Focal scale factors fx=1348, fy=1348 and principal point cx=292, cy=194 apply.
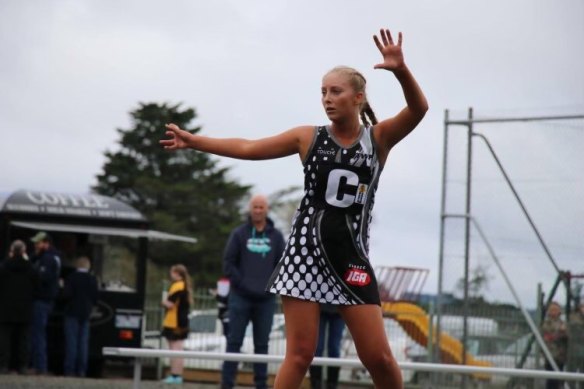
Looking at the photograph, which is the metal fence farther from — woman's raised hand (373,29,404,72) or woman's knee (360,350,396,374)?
woman's raised hand (373,29,404,72)

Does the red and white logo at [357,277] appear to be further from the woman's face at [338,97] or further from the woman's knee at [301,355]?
the woman's face at [338,97]

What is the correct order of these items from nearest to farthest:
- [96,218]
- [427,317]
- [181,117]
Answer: [427,317]
[96,218]
[181,117]

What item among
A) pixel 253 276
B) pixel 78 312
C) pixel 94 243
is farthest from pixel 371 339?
pixel 94 243

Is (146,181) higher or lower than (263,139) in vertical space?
higher

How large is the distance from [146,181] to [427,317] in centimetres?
5586

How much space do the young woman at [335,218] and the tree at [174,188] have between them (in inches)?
2396

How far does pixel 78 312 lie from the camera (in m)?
17.7

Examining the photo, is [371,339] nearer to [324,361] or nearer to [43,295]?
[324,361]

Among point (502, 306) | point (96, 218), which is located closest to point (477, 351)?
point (502, 306)

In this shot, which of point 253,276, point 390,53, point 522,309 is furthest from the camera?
point 522,309

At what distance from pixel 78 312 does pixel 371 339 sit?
11.5 m

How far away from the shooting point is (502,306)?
14.1 meters

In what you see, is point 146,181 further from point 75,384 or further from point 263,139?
point 263,139

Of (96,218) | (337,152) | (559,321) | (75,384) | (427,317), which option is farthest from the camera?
(96,218)
